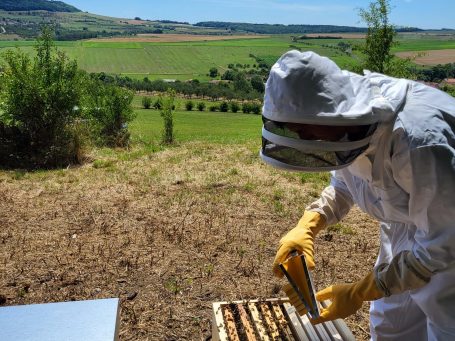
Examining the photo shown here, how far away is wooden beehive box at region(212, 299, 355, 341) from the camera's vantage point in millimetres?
2514

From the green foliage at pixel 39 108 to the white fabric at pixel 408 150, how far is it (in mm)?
7516

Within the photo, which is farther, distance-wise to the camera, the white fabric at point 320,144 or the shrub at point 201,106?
the shrub at point 201,106

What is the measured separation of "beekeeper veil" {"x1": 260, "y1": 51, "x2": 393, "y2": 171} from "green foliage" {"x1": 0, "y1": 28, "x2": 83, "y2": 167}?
741cm

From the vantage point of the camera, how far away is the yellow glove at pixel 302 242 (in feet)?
8.12

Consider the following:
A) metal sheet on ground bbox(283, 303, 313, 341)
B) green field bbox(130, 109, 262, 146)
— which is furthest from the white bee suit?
green field bbox(130, 109, 262, 146)

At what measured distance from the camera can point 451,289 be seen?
195 cm

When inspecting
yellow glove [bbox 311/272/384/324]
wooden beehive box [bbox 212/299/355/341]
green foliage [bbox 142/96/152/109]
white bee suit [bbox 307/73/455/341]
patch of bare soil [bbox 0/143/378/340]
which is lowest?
green foliage [bbox 142/96/152/109]

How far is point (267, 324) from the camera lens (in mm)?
2754

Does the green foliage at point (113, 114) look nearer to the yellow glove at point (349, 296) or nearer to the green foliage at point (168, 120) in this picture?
the green foliage at point (168, 120)

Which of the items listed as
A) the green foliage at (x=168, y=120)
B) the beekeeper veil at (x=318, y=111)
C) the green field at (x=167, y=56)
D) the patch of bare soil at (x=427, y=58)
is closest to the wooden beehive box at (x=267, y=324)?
the beekeeper veil at (x=318, y=111)

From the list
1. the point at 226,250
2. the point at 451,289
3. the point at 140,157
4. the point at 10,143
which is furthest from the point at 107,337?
the point at 10,143

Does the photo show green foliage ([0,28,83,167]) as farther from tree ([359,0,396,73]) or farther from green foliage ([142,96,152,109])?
green foliage ([142,96,152,109])

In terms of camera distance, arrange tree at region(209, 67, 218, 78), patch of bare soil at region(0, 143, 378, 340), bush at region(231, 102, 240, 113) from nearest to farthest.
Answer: patch of bare soil at region(0, 143, 378, 340) < bush at region(231, 102, 240, 113) < tree at region(209, 67, 218, 78)

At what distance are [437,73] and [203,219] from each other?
23699mm
